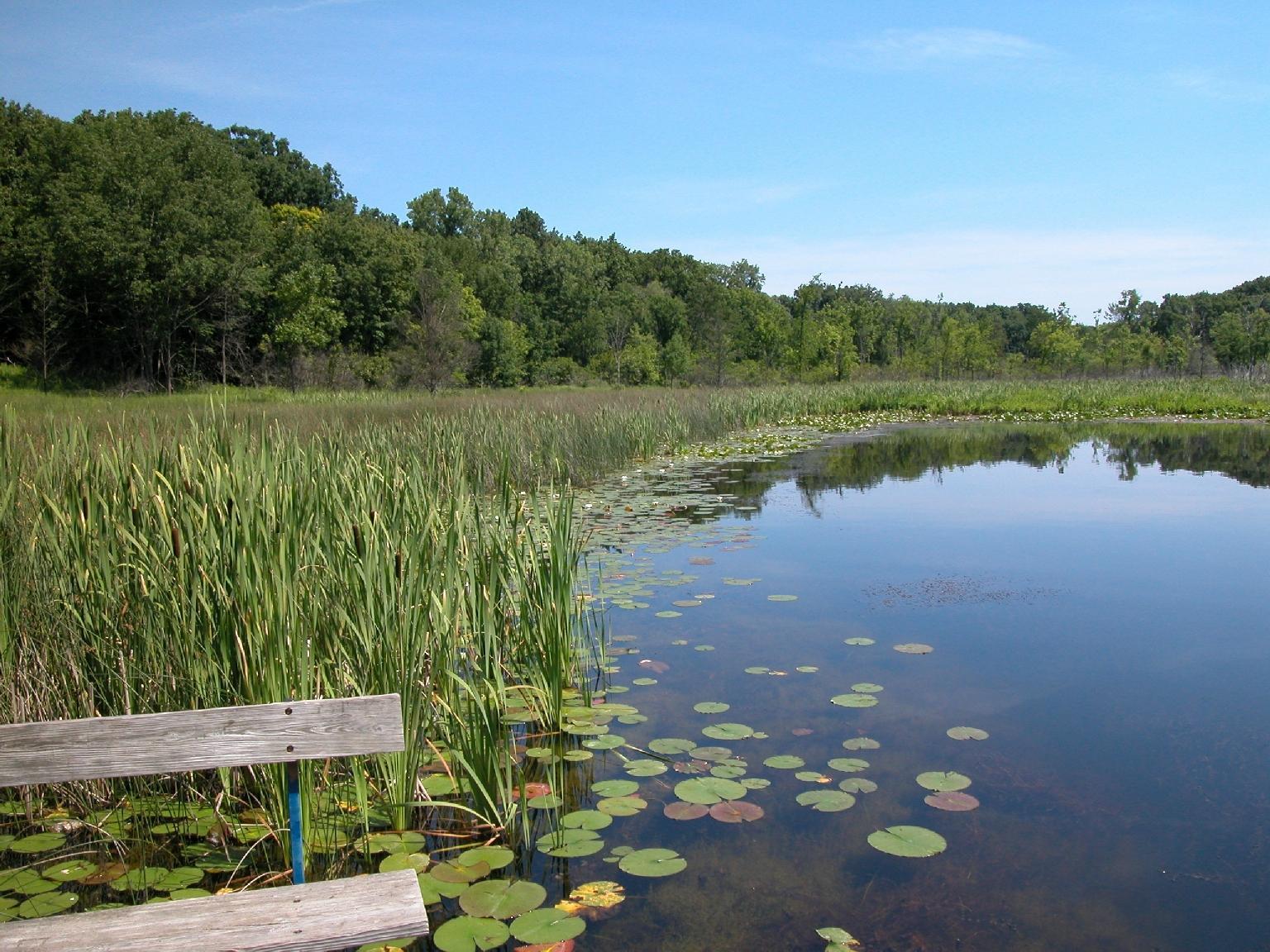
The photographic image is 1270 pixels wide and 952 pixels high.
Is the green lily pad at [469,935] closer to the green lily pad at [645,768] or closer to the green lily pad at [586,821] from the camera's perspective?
the green lily pad at [586,821]

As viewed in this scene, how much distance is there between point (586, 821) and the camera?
3158 millimetres

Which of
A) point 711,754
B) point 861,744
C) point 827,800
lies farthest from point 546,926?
point 861,744

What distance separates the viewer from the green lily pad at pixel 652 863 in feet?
9.37

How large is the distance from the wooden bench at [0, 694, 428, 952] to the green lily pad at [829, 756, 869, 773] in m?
2.09

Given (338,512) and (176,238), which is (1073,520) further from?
(176,238)

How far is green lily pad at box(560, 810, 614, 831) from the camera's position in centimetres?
311

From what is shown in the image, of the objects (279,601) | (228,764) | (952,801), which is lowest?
(952,801)

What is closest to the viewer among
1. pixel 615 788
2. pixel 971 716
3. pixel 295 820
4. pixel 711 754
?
pixel 295 820

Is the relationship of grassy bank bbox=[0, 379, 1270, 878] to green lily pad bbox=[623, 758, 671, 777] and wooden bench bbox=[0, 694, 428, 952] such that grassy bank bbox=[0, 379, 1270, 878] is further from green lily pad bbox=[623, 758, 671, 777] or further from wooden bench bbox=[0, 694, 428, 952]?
wooden bench bbox=[0, 694, 428, 952]

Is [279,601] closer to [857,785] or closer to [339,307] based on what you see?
[857,785]

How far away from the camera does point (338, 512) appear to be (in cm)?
363

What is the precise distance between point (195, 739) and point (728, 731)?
243 cm

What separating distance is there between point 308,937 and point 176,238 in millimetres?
30285

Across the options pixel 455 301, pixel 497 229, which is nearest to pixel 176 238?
pixel 455 301
